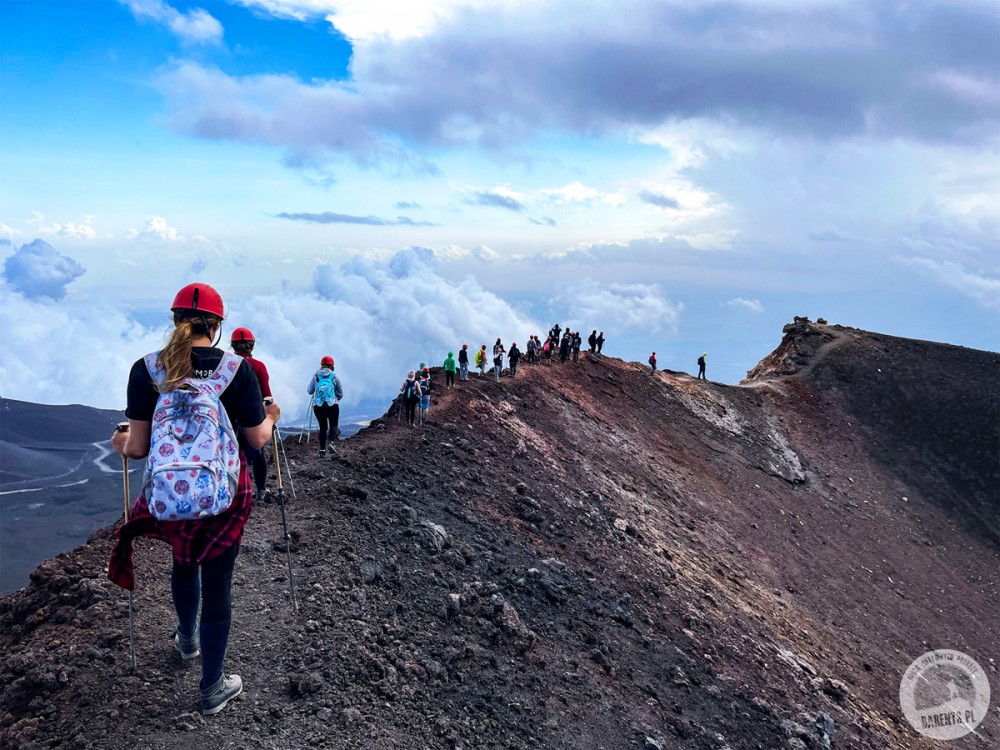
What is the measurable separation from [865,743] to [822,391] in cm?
3162

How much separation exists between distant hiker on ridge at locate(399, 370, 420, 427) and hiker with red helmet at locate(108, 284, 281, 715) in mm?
12984

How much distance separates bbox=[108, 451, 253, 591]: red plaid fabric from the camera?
537cm

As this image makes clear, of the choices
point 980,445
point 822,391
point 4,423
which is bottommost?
point 4,423

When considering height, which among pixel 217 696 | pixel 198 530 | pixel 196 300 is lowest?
pixel 217 696

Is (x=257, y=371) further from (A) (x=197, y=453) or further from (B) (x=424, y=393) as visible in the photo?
(B) (x=424, y=393)

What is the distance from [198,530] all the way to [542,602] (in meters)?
7.60

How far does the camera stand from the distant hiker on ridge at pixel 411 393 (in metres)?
19.0

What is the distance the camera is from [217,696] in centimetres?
623

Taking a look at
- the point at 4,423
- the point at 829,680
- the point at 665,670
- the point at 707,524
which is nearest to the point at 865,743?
the point at 829,680

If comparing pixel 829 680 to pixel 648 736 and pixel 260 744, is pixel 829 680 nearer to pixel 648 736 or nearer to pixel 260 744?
pixel 648 736

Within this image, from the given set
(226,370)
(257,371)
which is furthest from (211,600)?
(257,371)

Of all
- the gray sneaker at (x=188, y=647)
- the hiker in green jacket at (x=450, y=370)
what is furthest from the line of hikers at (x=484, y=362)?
the gray sneaker at (x=188, y=647)

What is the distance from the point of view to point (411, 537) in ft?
38.0

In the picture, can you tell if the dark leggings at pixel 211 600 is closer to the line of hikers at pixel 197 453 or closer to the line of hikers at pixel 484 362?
the line of hikers at pixel 197 453
